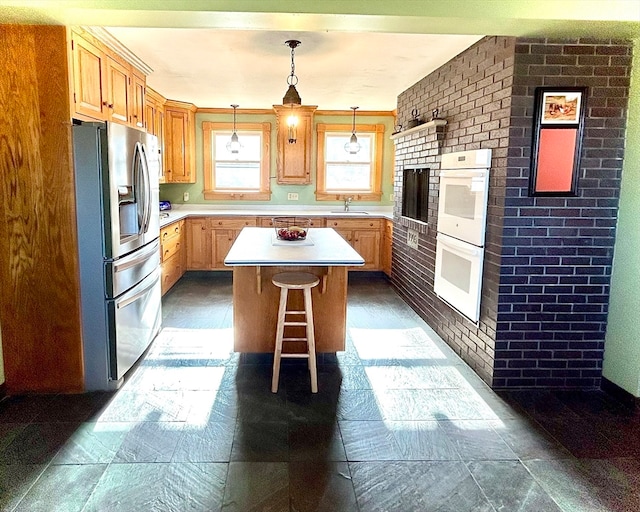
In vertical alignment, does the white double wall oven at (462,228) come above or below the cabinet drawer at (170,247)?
above

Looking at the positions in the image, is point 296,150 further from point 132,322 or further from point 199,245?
point 132,322

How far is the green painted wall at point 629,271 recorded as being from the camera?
2787 millimetres

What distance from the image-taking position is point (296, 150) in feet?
21.7

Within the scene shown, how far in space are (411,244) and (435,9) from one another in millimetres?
2780

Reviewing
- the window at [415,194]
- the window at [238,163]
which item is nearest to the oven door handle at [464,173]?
the window at [415,194]

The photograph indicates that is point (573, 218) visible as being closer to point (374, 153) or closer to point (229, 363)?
point (229, 363)

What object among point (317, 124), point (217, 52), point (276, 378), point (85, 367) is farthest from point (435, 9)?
point (317, 124)

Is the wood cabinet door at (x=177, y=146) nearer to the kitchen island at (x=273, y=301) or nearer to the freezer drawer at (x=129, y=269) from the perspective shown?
the freezer drawer at (x=129, y=269)

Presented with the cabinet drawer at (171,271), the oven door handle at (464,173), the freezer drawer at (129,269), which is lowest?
the cabinet drawer at (171,271)

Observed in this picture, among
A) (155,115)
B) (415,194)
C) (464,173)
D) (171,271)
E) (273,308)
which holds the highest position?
(155,115)

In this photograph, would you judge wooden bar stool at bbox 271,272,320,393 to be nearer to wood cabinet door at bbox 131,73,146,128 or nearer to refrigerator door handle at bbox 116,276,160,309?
refrigerator door handle at bbox 116,276,160,309

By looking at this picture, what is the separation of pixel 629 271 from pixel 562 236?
418mm

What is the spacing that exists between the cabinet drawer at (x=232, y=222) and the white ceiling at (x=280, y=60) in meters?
1.49

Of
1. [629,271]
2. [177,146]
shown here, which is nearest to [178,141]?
[177,146]
